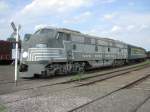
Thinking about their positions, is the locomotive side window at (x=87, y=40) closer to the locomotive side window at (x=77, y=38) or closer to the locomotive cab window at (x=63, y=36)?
the locomotive side window at (x=77, y=38)

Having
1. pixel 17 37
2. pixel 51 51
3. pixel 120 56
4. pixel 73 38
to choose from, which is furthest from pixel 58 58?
pixel 120 56

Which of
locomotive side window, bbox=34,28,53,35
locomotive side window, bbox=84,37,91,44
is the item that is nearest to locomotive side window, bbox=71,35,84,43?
locomotive side window, bbox=84,37,91,44

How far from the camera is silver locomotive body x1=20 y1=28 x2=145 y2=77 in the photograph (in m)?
16.2

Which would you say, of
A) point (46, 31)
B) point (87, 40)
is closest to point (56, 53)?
point (46, 31)

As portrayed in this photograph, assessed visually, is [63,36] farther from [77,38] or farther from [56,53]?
[77,38]

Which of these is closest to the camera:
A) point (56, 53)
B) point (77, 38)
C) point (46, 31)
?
point (56, 53)

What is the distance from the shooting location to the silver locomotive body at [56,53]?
16172 millimetres

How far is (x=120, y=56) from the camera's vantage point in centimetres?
3020

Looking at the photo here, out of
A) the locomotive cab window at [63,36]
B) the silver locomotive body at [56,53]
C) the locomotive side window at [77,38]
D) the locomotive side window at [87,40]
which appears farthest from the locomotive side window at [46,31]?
the locomotive side window at [87,40]

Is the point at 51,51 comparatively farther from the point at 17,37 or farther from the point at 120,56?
the point at 120,56

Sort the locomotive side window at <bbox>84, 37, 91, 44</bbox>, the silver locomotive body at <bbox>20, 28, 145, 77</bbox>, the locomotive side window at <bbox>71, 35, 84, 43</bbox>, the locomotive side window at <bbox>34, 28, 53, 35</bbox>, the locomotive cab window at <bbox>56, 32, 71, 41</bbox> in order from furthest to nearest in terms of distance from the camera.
→ the locomotive side window at <bbox>84, 37, 91, 44</bbox> < the locomotive side window at <bbox>71, 35, 84, 43</bbox> < the locomotive cab window at <bbox>56, 32, 71, 41</bbox> < the locomotive side window at <bbox>34, 28, 53, 35</bbox> < the silver locomotive body at <bbox>20, 28, 145, 77</bbox>

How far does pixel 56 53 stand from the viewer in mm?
17094

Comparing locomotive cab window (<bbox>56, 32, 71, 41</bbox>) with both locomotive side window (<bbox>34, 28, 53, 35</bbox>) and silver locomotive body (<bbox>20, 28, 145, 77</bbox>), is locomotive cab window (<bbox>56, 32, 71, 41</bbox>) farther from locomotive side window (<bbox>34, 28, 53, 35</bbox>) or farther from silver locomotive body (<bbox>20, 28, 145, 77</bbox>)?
locomotive side window (<bbox>34, 28, 53, 35</bbox>)

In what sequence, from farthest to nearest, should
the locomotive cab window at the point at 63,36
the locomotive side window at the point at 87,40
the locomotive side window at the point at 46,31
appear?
the locomotive side window at the point at 87,40 → the locomotive cab window at the point at 63,36 → the locomotive side window at the point at 46,31
